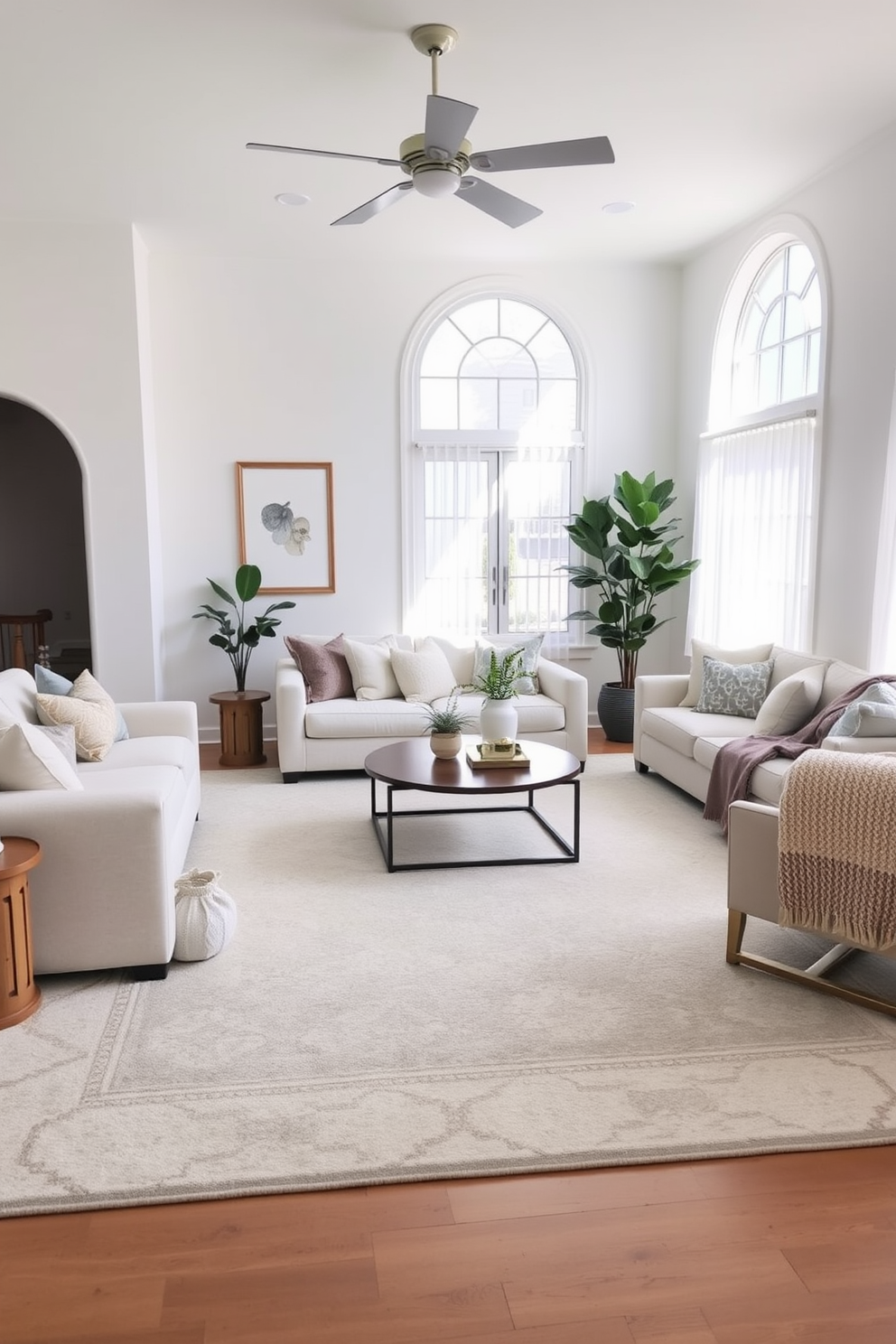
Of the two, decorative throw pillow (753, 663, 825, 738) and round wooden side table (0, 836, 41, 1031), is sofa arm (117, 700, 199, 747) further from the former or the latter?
decorative throw pillow (753, 663, 825, 738)

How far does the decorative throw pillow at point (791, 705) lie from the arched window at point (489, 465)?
265cm

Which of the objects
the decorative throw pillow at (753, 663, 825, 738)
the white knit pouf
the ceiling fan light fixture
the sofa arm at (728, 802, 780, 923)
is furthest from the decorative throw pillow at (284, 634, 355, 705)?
the sofa arm at (728, 802, 780, 923)

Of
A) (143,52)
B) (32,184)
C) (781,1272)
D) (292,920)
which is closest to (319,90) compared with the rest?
(143,52)

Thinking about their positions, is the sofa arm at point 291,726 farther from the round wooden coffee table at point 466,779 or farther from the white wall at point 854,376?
the white wall at point 854,376

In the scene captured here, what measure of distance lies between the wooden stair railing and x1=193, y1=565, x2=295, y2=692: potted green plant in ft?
4.15

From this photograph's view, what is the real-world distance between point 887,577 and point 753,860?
2.07 meters

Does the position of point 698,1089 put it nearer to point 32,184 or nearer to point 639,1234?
point 639,1234

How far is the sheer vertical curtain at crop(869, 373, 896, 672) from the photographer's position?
4496 mm

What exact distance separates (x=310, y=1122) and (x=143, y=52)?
12.6ft

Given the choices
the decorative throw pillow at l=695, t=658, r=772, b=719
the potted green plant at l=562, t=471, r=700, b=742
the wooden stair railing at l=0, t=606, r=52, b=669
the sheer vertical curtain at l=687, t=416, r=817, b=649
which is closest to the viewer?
the decorative throw pillow at l=695, t=658, r=772, b=719

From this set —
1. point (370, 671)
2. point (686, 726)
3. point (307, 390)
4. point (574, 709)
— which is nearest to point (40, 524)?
point (307, 390)

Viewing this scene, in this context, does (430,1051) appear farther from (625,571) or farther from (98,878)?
(625,571)

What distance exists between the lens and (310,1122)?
2320 millimetres

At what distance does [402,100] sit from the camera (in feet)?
13.7
